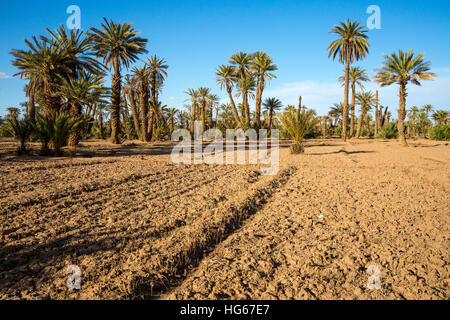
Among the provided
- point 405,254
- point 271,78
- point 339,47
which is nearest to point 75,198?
point 405,254

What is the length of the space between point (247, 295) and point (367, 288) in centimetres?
113

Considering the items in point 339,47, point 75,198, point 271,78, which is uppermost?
point 339,47

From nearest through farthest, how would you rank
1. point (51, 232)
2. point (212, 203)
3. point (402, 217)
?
point (51, 232) → point (402, 217) → point (212, 203)

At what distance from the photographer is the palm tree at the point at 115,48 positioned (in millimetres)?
19734

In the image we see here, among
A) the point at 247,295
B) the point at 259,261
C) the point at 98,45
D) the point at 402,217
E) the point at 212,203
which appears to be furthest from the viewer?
the point at 98,45

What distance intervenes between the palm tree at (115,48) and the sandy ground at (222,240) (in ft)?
48.9

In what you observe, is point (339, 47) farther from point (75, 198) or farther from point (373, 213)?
point (75, 198)

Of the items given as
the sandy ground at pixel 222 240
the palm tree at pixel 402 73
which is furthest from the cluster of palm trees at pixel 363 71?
the sandy ground at pixel 222 240

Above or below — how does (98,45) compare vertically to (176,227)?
above

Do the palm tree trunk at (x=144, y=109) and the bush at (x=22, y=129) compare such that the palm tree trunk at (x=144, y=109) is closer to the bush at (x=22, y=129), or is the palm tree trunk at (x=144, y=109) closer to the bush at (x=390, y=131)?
the bush at (x=22, y=129)

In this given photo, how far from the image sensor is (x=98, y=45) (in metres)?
20.0

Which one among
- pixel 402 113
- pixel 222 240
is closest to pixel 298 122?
pixel 222 240

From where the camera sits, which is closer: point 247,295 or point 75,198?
point 247,295

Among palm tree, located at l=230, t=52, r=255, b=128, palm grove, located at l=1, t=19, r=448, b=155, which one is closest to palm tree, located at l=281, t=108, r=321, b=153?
palm grove, located at l=1, t=19, r=448, b=155
